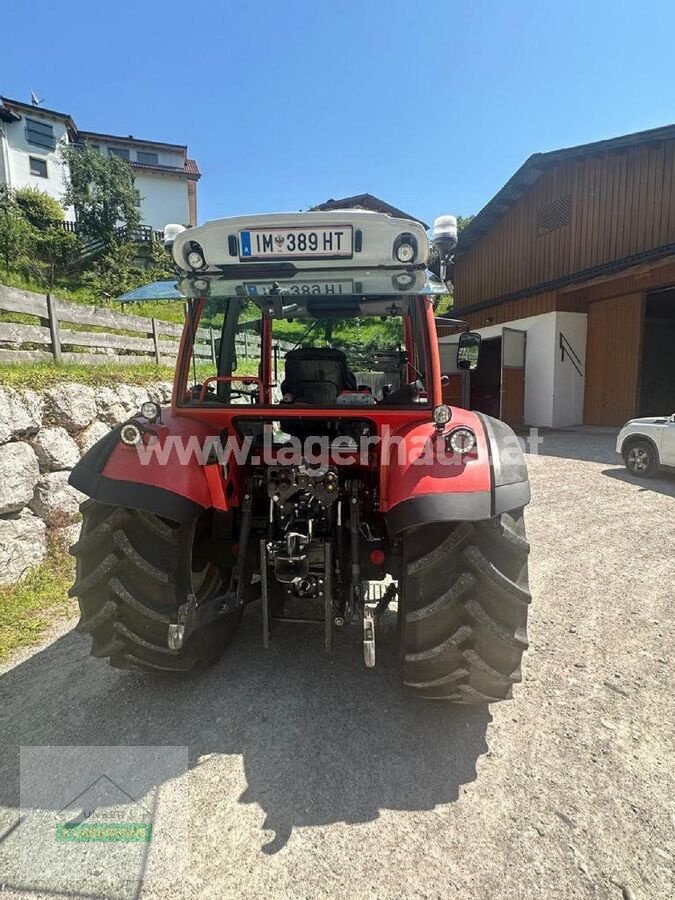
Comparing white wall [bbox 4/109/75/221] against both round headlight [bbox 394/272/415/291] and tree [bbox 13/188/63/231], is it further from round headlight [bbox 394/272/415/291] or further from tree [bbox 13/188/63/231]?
round headlight [bbox 394/272/415/291]

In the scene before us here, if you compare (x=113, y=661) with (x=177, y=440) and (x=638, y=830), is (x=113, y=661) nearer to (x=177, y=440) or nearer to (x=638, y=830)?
(x=177, y=440)

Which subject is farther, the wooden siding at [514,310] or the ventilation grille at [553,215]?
the wooden siding at [514,310]

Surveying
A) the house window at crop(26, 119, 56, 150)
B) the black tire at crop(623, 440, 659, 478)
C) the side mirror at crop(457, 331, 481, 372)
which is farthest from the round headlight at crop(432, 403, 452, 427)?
the house window at crop(26, 119, 56, 150)

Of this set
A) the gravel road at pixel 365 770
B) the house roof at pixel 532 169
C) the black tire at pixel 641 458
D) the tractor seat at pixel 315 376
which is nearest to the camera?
the gravel road at pixel 365 770

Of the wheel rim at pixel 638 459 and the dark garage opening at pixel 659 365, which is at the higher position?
the dark garage opening at pixel 659 365

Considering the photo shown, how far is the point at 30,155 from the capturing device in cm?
3091

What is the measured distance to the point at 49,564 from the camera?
13.9ft

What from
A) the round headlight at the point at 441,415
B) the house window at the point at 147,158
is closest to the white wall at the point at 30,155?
the house window at the point at 147,158

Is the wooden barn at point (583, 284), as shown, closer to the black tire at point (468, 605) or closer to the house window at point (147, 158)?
the black tire at point (468, 605)

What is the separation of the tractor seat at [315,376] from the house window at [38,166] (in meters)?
38.2

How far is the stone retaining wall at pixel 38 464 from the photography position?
13.1 ft

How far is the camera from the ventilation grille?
44.8 feet

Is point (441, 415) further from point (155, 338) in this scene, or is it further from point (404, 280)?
point (155, 338)

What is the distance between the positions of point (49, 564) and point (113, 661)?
2142mm
